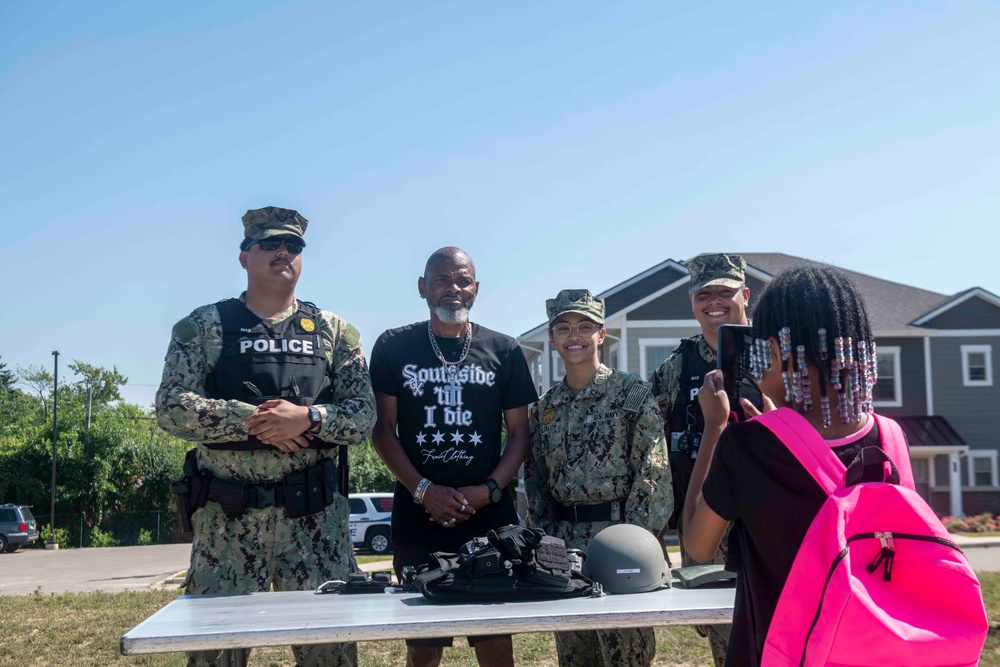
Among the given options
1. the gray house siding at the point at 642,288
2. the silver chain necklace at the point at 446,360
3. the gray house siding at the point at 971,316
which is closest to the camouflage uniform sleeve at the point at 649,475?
the silver chain necklace at the point at 446,360

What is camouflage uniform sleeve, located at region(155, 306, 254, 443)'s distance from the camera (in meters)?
3.92

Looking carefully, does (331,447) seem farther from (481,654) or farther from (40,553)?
(40,553)

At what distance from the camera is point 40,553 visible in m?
29.3

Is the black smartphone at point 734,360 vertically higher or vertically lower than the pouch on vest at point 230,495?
higher

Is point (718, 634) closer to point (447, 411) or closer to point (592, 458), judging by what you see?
point (592, 458)

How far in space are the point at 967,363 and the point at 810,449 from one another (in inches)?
1199

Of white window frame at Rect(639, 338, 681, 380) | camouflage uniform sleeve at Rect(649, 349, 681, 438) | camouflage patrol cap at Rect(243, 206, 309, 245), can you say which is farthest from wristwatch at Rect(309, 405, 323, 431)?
white window frame at Rect(639, 338, 681, 380)

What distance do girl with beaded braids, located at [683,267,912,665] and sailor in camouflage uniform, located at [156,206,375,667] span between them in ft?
7.39

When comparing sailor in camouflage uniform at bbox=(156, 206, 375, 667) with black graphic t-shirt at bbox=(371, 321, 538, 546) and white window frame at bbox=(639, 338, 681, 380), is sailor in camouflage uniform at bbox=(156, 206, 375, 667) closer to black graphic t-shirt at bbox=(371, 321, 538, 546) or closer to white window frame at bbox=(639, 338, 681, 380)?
black graphic t-shirt at bbox=(371, 321, 538, 546)

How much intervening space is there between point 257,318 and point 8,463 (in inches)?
1480

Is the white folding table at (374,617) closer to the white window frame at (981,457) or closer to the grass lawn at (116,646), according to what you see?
the grass lawn at (116,646)

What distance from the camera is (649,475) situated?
14.2 feet

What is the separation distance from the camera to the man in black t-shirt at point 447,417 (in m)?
4.48

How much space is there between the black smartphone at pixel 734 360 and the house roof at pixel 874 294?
67.7 feet
